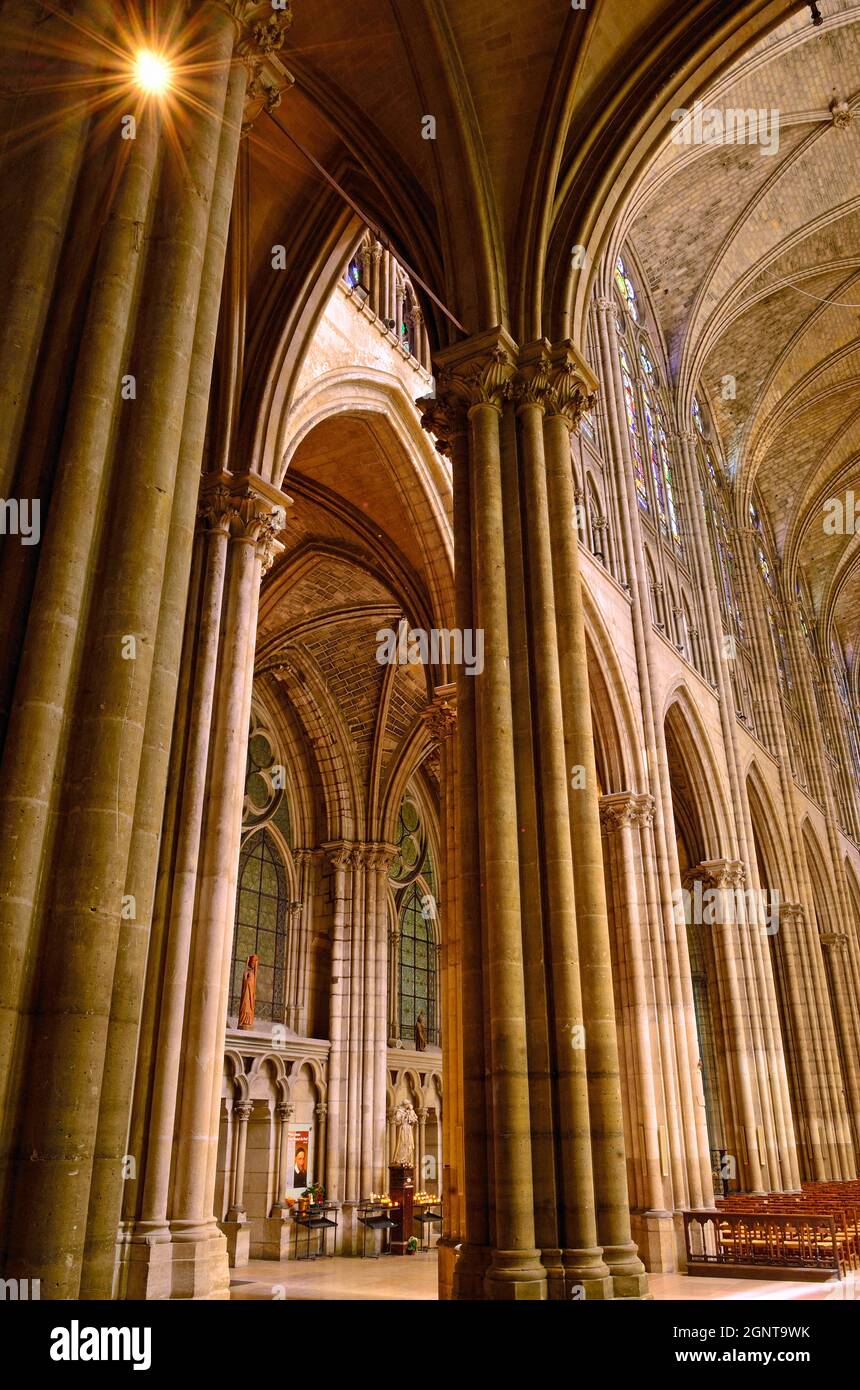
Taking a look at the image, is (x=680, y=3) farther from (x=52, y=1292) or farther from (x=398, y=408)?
(x=52, y=1292)

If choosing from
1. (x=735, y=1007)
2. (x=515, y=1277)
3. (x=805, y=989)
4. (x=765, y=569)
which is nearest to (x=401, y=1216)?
(x=735, y=1007)

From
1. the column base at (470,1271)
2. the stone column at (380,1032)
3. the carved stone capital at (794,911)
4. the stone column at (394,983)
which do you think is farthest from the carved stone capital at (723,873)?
the column base at (470,1271)

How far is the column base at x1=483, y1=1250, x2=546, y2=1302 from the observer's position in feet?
19.6

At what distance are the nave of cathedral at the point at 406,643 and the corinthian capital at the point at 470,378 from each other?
0.04 meters

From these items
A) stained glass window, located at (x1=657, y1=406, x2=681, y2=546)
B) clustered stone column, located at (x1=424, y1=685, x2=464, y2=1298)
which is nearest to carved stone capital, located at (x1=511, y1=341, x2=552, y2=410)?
clustered stone column, located at (x1=424, y1=685, x2=464, y2=1298)

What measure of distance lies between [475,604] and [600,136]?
4.46m

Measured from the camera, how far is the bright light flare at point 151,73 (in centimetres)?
478

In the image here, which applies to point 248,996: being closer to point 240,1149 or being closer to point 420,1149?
point 240,1149

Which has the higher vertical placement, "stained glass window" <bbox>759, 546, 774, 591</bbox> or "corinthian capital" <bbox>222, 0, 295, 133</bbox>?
"stained glass window" <bbox>759, 546, 774, 591</bbox>

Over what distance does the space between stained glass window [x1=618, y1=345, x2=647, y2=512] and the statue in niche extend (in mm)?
10497

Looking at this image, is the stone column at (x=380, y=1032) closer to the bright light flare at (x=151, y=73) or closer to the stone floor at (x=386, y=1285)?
the stone floor at (x=386, y=1285)

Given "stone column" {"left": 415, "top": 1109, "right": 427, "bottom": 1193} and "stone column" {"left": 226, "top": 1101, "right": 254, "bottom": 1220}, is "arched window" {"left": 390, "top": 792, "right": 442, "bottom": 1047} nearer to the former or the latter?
"stone column" {"left": 415, "top": 1109, "right": 427, "bottom": 1193}

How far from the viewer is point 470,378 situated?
28.3 ft

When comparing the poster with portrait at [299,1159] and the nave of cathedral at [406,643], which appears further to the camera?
the poster with portrait at [299,1159]
